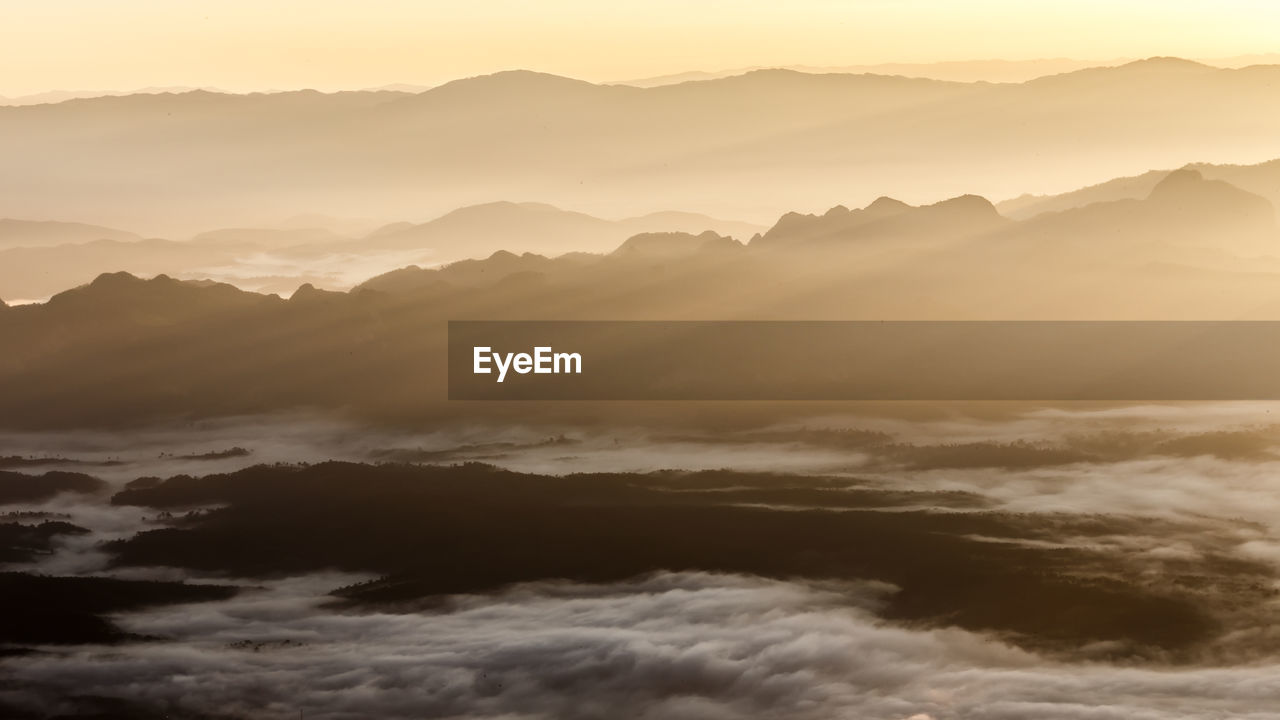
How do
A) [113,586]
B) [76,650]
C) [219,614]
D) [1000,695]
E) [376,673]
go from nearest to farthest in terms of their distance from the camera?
1. [1000,695]
2. [376,673]
3. [76,650]
4. [219,614]
5. [113,586]

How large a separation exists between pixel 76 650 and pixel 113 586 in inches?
1052

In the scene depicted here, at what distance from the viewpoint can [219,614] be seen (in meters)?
178

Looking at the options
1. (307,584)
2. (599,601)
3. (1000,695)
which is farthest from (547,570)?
(1000,695)

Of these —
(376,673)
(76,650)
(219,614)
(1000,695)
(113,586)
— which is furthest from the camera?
(113,586)

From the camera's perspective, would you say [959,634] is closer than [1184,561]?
Yes

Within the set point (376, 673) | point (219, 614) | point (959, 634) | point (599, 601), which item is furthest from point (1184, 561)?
point (219, 614)

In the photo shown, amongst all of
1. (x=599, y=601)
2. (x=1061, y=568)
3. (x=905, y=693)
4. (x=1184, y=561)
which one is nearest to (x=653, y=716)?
(x=905, y=693)

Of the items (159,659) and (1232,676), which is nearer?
(1232,676)

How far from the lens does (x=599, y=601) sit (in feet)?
587

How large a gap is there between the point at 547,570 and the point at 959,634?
53666 mm

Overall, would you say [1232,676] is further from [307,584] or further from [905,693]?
[307,584]

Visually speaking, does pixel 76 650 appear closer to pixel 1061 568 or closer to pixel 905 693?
pixel 905 693

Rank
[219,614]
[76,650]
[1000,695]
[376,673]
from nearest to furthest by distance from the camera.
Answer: [1000,695]
[376,673]
[76,650]
[219,614]

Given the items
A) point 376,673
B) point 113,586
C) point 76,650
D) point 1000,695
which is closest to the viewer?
point 1000,695
